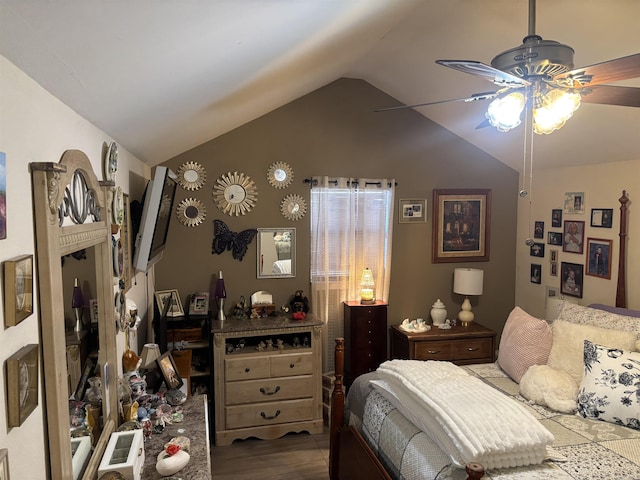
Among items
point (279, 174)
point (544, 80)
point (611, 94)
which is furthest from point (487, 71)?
point (279, 174)

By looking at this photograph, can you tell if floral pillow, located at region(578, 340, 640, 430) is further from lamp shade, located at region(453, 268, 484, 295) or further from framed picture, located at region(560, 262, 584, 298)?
lamp shade, located at region(453, 268, 484, 295)

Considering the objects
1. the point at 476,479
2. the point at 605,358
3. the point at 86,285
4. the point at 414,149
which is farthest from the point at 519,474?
the point at 414,149

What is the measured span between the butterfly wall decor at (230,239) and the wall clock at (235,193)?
0.50ft

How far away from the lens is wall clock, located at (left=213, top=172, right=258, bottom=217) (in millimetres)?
3959

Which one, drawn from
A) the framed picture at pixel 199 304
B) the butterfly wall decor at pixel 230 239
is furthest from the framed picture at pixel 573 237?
the framed picture at pixel 199 304

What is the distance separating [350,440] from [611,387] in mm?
1434

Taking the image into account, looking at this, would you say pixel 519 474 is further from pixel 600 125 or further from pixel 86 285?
pixel 600 125

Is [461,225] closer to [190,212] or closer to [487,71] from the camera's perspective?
[190,212]

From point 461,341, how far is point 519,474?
238 centimetres

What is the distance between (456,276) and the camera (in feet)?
14.4

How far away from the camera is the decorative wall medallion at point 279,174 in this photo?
4.06 m

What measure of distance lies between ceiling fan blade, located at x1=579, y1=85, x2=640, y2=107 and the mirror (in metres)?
2.65

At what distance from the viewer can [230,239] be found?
3.99 metres

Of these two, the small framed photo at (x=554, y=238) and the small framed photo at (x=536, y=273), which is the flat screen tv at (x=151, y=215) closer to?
the small framed photo at (x=554, y=238)
